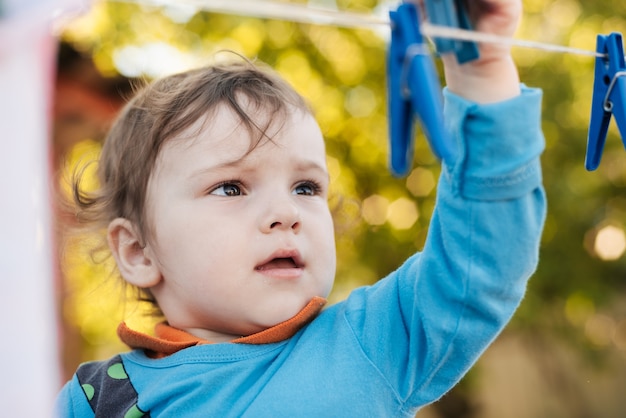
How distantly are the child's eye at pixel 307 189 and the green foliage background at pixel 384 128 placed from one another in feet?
7.13

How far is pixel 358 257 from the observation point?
3568mm

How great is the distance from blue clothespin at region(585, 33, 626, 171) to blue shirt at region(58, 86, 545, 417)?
0.12 metres

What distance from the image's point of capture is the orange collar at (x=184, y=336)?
1.04 meters

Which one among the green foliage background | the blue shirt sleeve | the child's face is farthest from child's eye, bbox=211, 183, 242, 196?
the green foliage background

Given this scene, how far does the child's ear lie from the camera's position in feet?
3.88

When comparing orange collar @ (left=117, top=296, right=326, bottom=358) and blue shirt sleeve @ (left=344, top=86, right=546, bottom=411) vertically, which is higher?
blue shirt sleeve @ (left=344, top=86, right=546, bottom=411)

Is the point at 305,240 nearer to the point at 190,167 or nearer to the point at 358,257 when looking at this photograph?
the point at 190,167

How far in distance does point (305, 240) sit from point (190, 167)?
0.64ft

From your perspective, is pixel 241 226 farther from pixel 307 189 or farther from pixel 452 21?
pixel 452 21

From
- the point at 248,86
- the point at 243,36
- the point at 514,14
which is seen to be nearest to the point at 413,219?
the point at 243,36

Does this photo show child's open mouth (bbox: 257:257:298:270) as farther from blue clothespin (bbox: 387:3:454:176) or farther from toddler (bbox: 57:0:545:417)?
blue clothespin (bbox: 387:3:454:176)

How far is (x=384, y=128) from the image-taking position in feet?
11.8

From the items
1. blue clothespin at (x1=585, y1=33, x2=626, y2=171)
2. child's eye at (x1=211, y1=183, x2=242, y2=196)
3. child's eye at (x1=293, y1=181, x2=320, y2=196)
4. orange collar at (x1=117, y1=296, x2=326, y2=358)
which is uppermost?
blue clothespin at (x1=585, y1=33, x2=626, y2=171)

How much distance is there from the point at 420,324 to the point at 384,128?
274 cm
